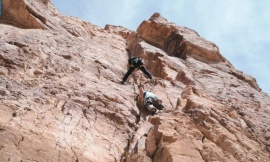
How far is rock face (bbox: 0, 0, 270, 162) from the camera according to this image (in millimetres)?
8430

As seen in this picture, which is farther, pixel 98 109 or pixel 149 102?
pixel 149 102

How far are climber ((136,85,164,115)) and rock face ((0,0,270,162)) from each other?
26 cm

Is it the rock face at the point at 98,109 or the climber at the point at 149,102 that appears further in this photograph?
the climber at the point at 149,102

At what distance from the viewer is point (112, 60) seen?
16.5 metres

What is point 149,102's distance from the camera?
12.0 meters

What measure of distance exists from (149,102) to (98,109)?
228 centimetres

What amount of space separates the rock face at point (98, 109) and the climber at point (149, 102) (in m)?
0.26

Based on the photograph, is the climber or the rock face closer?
the rock face

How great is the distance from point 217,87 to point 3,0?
11314mm

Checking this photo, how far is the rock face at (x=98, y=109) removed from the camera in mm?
8430

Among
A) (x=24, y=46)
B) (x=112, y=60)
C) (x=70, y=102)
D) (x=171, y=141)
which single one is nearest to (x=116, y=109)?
(x=70, y=102)

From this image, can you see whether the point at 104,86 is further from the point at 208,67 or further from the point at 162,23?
the point at 162,23

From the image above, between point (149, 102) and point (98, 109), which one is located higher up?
point (149, 102)

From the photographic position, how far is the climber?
11.7 meters
